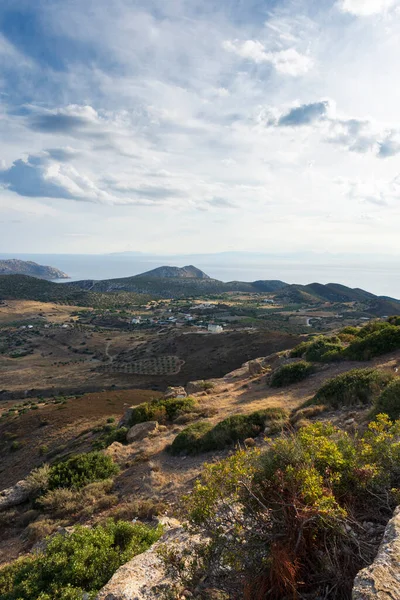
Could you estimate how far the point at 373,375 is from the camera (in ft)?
39.0

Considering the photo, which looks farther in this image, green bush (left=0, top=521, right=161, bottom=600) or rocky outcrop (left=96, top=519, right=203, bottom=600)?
green bush (left=0, top=521, right=161, bottom=600)

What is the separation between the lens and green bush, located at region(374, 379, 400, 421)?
27.2 ft

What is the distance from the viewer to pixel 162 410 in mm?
15328

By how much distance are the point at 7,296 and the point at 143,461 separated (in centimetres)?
14185

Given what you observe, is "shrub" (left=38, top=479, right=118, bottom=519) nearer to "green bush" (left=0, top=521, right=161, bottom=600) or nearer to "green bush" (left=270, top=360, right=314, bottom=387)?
"green bush" (left=0, top=521, right=161, bottom=600)

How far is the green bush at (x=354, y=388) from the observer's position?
11.1m

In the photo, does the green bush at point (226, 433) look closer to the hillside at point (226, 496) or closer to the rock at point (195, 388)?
the hillside at point (226, 496)

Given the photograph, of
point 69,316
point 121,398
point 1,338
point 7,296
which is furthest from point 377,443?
point 7,296

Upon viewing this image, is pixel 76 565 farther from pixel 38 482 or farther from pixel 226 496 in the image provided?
pixel 38 482

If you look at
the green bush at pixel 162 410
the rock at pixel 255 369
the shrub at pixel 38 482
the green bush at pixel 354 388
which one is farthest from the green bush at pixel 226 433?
the rock at pixel 255 369

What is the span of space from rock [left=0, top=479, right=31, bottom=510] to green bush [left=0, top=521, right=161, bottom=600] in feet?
16.1

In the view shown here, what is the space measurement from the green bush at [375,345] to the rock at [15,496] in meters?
15.6

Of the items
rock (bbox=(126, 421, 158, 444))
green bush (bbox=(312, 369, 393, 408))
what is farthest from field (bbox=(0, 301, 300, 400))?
green bush (bbox=(312, 369, 393, 408))

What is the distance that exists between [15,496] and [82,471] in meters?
2.29
